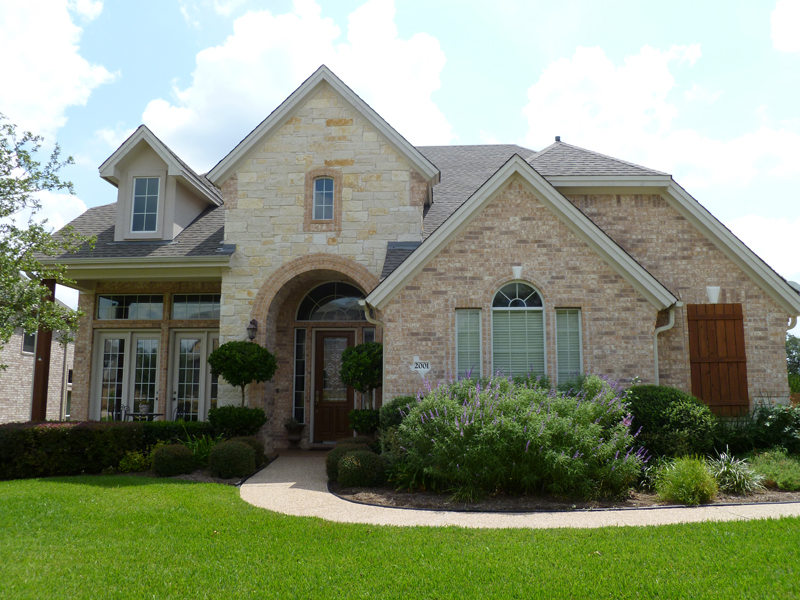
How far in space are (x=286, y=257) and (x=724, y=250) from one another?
9.52 metres

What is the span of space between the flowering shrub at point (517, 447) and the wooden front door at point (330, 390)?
5387 millimetres

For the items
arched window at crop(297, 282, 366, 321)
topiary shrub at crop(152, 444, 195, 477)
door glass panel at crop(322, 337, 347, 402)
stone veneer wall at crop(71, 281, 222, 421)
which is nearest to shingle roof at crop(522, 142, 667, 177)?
arched window at crop(297, 282, 366, 321)

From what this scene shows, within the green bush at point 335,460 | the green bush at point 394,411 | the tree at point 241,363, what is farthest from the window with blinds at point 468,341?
the tree at point 241,363

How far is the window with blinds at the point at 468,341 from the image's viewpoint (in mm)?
11188

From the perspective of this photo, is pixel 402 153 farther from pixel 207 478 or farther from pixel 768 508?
pixel 768 508

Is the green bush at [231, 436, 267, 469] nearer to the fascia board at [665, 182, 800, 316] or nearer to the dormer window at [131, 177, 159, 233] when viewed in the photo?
the dormer window at [131, 177, 159, 233]

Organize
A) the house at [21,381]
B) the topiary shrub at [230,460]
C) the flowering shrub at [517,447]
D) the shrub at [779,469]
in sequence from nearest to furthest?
1. the flowering shrub at [517,447]
2. the shrub at [779,469]
3. the topiary shrub at [230,460]
4. the house at [21,381]

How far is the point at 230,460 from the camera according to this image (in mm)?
10242

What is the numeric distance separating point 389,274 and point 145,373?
7.58 meters

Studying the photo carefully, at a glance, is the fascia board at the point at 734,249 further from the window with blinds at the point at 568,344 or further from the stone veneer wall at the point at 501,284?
the window with blinds at the point at 568,344

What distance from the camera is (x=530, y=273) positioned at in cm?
1128

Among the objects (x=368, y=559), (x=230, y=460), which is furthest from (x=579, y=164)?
(x=368, y=559)

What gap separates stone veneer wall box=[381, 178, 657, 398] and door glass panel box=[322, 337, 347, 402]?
3624mm

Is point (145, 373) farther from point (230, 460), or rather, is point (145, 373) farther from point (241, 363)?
point (230, 460)
